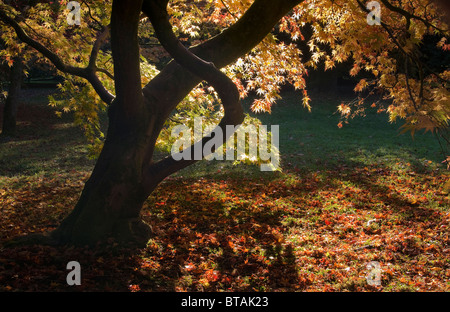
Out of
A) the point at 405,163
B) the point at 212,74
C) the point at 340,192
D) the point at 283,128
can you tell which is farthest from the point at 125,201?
the point at 283,128

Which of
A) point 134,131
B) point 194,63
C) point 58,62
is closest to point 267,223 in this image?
point 134,131

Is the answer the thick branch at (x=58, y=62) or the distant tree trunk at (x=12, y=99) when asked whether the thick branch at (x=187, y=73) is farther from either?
the distant tree trunk at (x=12, y=99)

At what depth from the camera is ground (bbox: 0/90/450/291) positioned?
461 centimetres

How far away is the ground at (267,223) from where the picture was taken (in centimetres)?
461

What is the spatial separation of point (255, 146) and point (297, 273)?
333 cm

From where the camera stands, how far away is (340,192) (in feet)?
27.4

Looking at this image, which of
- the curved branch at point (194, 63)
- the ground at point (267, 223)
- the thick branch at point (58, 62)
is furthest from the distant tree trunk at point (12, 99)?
the curved branch at point (194, 63)

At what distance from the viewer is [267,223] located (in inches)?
266

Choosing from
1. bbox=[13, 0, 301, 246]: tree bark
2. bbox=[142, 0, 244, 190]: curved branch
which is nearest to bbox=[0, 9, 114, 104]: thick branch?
bbox=[13, 0, 301, 246]: tree bark

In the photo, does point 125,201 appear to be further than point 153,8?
Yes

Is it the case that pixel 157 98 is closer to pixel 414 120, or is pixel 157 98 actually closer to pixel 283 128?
pixel 414 120

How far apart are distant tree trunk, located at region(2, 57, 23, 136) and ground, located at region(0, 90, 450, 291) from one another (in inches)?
143

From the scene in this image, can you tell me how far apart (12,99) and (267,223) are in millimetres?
13435

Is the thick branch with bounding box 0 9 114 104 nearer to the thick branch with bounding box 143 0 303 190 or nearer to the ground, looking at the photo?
the thick branch with bounding box 143 0 303 190
